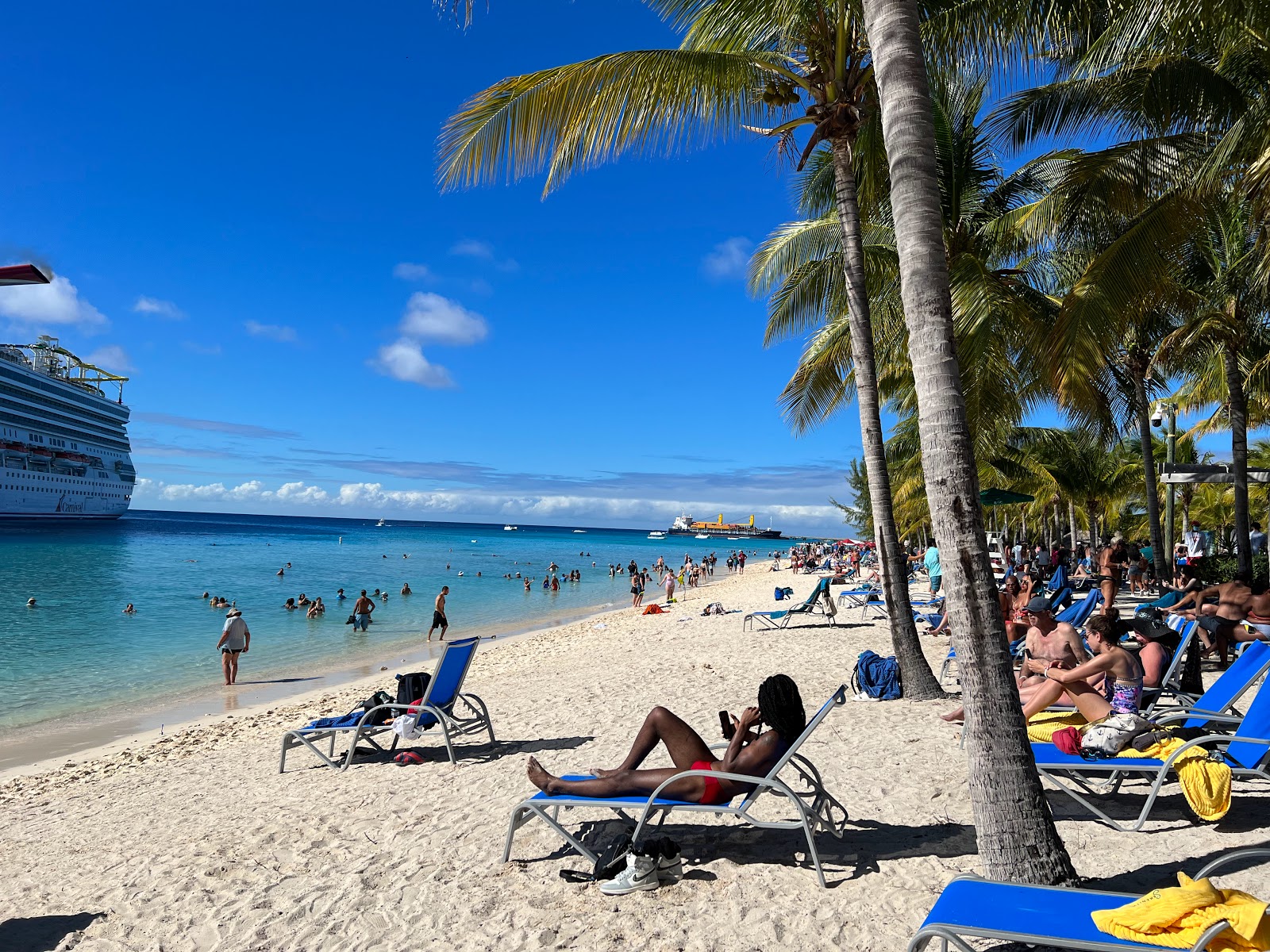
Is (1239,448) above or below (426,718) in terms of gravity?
above

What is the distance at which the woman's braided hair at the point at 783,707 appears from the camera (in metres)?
3.72

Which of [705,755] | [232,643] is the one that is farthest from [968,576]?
[232,643]

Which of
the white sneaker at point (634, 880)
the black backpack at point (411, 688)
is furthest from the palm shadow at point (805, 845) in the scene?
the black backpack at point (411, 688)

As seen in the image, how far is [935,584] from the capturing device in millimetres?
17500

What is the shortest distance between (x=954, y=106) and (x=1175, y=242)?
12.1 feet

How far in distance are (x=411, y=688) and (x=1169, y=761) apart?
16.7 feet

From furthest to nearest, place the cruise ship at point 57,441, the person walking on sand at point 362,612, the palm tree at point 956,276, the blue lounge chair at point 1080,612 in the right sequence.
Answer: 1. the cruise ship at point 57,441
2. the person walking on sand at point 362,612
3. the palm tree at point 956,276
4. the blue lounge chair at point 1080,612

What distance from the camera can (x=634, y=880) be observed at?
3490mm

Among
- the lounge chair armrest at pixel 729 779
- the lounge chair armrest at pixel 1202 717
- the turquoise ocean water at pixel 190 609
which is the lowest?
the turquoise ocean water at pixel 190 609

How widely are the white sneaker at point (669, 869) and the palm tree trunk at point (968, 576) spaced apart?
1371mm

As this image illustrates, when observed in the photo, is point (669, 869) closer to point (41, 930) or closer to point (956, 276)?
point (41, 930)

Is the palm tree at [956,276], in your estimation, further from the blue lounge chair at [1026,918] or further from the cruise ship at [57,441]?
the cruise ship at [57,441]

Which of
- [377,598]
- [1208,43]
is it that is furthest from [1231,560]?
[377,598]

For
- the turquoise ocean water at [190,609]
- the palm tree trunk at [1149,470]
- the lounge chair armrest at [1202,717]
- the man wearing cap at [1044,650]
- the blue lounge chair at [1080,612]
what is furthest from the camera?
the palm tree trunk at [1149,470]
